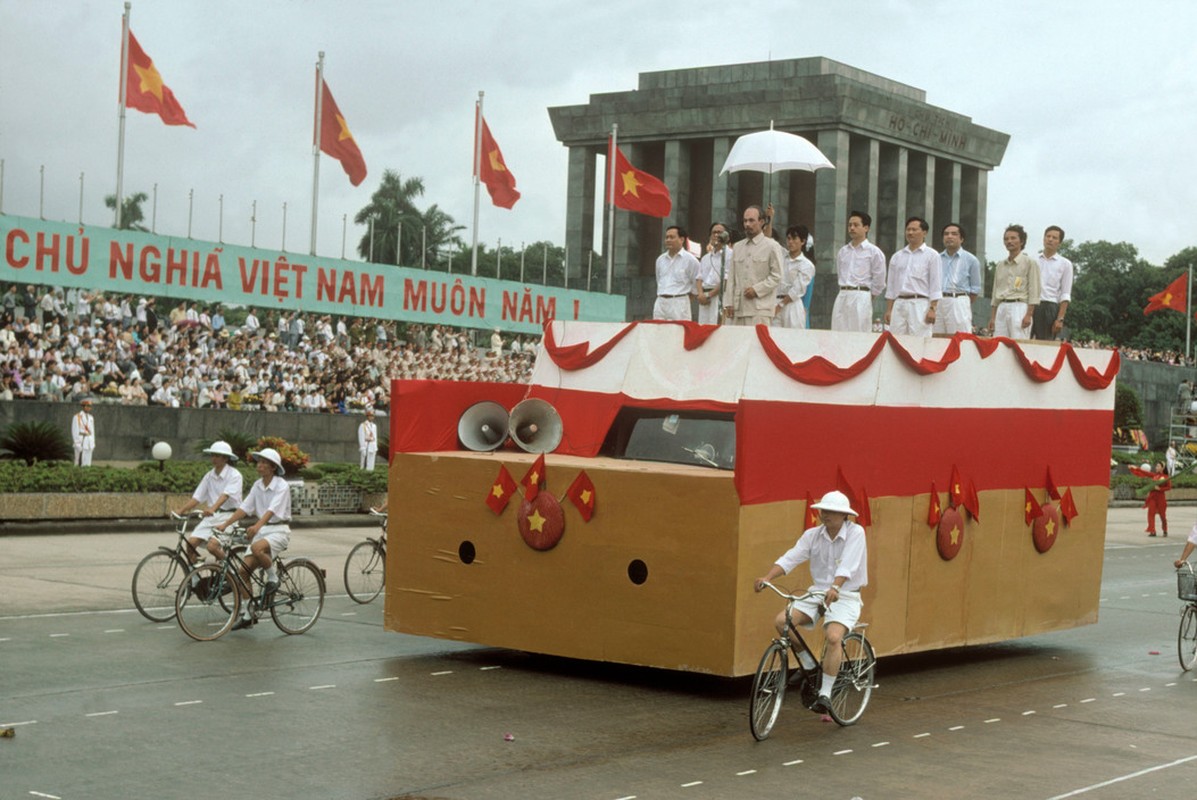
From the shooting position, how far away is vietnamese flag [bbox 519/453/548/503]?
13.4 meters

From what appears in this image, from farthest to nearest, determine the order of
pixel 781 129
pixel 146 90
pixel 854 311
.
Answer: pixel 781 129 → pixel 146 90 → pixel 854 311

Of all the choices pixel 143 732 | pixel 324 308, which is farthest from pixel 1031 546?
pixel 324 308

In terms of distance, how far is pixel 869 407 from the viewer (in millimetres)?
14055

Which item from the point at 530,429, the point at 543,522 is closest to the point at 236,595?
the point at 530,429

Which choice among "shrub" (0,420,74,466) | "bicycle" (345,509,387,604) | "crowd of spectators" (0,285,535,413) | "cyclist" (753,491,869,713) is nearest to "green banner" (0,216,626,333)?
"crowd of spectators" (0,285,535,413)

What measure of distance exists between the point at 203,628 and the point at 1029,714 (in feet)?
24.1

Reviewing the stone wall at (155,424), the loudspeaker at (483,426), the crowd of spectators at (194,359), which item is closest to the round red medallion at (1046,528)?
the loudspeaker at (483,426)

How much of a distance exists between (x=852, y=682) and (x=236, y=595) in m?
6.14

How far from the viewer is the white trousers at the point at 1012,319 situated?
57.5 ft

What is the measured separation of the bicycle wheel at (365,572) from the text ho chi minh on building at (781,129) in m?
47.3

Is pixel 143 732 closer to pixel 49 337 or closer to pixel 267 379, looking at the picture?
pixel 49 337

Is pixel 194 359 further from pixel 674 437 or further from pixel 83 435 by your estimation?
pixel 674 437

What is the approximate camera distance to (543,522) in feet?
43.8

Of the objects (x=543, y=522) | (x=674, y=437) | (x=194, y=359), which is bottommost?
(x=543, y=522)
